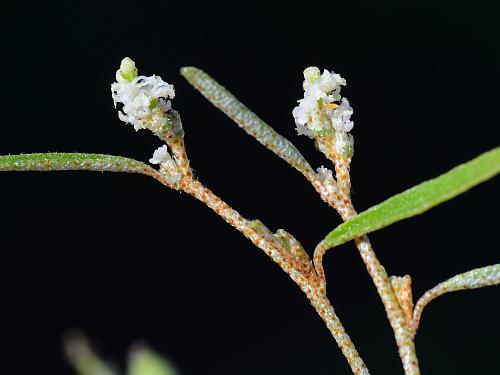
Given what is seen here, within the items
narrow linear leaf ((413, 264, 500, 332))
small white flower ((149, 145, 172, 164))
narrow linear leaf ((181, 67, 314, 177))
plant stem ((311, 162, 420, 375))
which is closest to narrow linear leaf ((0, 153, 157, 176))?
small white flower ((149, 145, 172, 164))

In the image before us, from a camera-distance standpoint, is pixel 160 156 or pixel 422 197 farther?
pixel 160 156

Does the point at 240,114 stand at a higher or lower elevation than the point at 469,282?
higher

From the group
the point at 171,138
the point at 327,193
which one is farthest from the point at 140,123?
the point at 327,193

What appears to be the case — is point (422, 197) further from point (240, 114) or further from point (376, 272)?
point (240, 114)

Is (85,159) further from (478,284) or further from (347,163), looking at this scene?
(478,284)

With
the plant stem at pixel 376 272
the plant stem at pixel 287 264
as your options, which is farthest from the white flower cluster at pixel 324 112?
the plant stem at pixel 287 264

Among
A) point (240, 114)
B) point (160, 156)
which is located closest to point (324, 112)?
point (240, 114)
